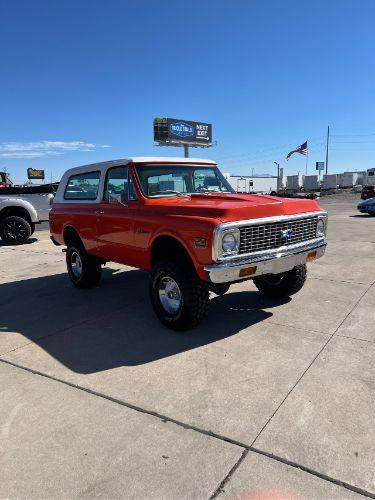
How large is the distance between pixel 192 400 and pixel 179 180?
10.4ft

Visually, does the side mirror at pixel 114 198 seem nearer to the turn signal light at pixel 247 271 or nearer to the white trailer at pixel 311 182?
the turn signal light at pixel 247 271

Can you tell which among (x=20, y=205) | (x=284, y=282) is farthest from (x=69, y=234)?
(x=20, y=205)

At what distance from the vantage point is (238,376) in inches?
139

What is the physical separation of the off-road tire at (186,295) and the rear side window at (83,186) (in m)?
2.20

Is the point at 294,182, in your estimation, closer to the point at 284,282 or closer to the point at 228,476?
the point at 284,282

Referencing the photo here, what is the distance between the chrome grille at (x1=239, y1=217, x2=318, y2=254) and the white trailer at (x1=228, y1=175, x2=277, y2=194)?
52.8 m

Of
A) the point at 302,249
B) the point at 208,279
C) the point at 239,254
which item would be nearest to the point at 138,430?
the point at 208,279

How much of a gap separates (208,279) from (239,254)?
1.40 ft

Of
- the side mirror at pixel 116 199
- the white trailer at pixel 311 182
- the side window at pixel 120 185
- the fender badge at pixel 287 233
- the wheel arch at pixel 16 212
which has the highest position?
the side window at pixel 120 185

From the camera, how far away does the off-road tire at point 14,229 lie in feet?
38.7

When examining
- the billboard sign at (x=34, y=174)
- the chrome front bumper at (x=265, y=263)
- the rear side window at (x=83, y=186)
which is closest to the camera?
the chrome front bumper at (x=265, y=263)

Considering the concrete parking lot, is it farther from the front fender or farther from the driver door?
the front fender

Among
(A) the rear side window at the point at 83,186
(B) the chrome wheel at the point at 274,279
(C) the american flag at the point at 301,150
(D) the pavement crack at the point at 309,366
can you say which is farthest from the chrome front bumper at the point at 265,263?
(C) the american flag at the point at 301,150

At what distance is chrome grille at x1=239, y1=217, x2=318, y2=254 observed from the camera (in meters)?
4.21
